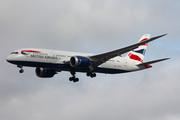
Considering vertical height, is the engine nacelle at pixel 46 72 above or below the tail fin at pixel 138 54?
below

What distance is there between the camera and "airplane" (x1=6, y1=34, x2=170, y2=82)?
54.0 m

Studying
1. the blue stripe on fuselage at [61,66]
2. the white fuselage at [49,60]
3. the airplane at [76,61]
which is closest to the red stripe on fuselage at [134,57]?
the airplane at [76,61]

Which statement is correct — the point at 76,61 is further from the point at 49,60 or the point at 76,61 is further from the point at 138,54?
the point at 138,54

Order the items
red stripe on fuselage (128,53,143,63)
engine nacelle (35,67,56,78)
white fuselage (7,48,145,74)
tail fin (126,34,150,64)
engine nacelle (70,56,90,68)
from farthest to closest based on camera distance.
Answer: tail fin (126,34,150,64)
red stripe on fuselage (128,53,143,63)
engine nacelle (35,67,56,78)
engine nacelle (70,56,90,68)
white fuselage (7,48,145,74)

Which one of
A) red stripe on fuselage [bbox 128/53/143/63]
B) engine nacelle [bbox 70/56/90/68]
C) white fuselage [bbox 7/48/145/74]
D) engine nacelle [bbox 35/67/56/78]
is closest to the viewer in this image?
white fuselage [bbox 7/48/145/74]

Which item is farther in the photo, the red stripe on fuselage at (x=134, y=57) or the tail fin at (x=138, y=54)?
the tail fin at (x=138, y=54)

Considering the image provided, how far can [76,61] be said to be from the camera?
2164 inches

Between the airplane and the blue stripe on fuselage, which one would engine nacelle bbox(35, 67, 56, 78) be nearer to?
the airplane

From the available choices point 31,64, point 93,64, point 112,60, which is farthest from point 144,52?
point 31,64

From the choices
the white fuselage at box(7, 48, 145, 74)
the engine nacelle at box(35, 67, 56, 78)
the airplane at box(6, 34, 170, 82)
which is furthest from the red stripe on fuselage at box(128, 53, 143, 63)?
the engine nacelle at box(35, 67, 56, 78)

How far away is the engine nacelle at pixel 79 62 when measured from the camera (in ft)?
181

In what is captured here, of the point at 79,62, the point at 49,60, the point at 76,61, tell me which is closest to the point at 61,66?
the point at 49,60

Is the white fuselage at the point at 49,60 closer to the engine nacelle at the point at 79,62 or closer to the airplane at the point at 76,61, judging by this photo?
the airplane at the point at 76,61

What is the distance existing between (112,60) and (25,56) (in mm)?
15811
